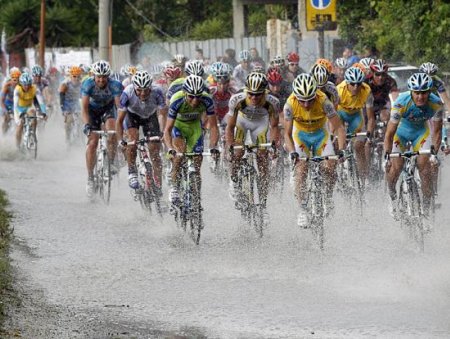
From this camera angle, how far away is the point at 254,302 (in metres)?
9.48

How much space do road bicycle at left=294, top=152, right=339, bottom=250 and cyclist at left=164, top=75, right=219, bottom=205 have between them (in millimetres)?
1016

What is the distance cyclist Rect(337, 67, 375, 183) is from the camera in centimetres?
1518

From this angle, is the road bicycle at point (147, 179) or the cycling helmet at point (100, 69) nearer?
the road bicycle at point (147, 179)

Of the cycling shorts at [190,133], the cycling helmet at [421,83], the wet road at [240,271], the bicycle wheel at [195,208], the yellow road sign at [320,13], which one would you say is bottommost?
the wet road at [240,271]

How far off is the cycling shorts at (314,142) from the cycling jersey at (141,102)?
2.34 meters

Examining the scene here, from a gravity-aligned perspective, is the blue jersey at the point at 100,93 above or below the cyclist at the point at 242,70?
below

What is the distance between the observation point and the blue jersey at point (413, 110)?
39.8 feet

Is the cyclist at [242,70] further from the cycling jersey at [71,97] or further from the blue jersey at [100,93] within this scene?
the blue jersey at [100,93]

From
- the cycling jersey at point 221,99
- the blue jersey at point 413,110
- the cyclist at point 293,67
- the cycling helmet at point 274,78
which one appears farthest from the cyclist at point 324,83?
the cyclist at point 293,67

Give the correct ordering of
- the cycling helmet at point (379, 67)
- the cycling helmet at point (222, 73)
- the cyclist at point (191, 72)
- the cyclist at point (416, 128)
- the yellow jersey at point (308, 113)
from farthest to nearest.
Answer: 1. the cycling helmet at point (222, 73)
2. the cycling helmet at point (379, 67)
3. the cyclist at point (191, 72)
4. the yellow jersey at point (308, 113)
5. the cyclist at point (416, 128)

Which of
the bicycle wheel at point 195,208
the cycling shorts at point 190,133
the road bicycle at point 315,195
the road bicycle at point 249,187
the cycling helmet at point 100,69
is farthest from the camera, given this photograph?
the cycling helmet at point 100,69

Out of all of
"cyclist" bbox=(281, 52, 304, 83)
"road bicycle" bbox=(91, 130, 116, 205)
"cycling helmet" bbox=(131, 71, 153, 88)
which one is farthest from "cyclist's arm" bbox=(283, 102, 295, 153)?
"cyclist" bbox=(281, 52, 304, 83)

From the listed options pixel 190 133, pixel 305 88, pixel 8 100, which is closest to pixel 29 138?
pixel 8 100

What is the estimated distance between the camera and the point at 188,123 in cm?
1350
